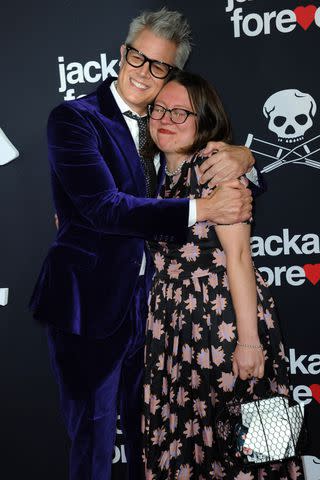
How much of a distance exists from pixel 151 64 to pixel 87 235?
0.63 meters

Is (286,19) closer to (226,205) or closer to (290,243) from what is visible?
(290,243)

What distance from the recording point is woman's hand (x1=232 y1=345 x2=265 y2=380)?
5.15ft

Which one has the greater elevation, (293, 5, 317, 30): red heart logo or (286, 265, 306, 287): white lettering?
(293, 5, 317, 30): red heart logo

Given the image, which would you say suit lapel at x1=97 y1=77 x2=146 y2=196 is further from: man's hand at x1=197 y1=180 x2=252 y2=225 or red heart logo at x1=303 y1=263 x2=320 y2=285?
red heart logo at x1=303 y1=263 x2=320 y2=285

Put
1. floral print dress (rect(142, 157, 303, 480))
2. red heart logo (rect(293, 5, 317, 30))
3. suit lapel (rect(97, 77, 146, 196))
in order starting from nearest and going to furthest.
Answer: floral print dress (rect(142, 157, 303, 480))
suit lapel (rect(97, 77, 146, 196))
red heart logo (rect(293, 5, 317, 30))

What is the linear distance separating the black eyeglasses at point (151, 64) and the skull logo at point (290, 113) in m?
0.55

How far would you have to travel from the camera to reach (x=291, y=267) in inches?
89.7

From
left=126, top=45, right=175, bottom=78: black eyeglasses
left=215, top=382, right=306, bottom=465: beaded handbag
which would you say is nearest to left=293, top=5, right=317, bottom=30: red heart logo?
left=126, top=45, right=175, bottom=78: black eyeglasses

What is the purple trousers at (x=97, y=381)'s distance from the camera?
6.00 feet

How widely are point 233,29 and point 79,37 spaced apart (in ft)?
2.12

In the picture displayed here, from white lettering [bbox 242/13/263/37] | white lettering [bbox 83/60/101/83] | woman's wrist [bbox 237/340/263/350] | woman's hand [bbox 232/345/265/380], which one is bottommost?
woman's hand [bbox 232/345/265/380]

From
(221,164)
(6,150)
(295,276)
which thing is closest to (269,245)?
(295,276)

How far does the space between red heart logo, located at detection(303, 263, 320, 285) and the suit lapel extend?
89 cm

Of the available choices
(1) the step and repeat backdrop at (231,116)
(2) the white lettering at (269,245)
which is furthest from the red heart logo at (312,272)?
(2) the white lettering at (269,245)
